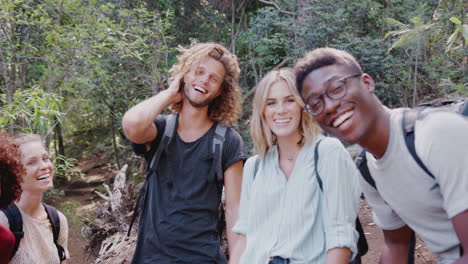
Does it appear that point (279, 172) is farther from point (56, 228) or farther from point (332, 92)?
point (56, 228)

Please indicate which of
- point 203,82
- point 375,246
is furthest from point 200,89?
point 375,246

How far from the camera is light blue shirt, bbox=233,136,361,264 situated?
2.06 meters

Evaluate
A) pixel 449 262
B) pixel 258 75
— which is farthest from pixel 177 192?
pixel 258 75

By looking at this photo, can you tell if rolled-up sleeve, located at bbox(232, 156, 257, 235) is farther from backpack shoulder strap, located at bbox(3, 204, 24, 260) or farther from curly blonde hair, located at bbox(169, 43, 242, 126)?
backpack shoulder strap, located at bbox(3, 204, 24, 260)

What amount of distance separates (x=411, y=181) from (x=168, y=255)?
1563 millimetres

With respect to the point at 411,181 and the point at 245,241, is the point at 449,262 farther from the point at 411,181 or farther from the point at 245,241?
the point at 245,241

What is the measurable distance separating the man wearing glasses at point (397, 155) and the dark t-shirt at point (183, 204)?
983 millimetres

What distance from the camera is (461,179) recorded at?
145 centimetres

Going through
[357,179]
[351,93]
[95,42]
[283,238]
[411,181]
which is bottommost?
[283,238]

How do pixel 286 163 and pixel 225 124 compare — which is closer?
pixel 286 163

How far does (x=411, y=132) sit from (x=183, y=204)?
151 cm

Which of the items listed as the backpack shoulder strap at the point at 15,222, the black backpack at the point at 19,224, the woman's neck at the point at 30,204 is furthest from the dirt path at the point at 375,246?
the backpack shoulder strap at the point at 15,222

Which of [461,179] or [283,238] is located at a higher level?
[461,179]

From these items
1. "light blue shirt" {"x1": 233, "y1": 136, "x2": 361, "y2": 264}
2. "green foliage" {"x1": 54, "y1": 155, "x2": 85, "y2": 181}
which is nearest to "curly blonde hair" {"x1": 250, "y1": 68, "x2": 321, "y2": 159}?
"light blue shirt" {"x1": 233, "y1": 136, "x2": 361, "y2": 264}
